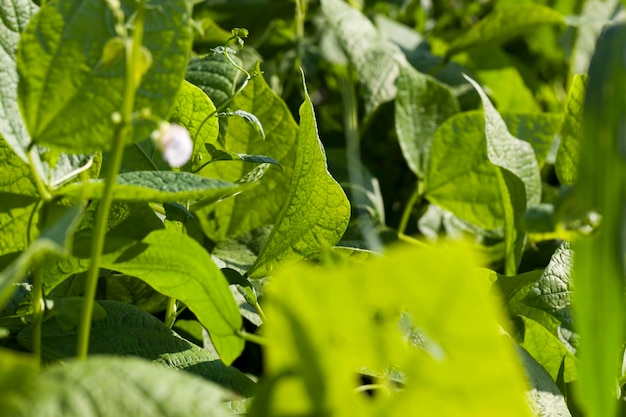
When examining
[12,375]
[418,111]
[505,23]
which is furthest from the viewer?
[505,23]

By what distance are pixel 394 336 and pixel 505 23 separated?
695 millimetres

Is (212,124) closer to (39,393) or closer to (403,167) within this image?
(39,393)

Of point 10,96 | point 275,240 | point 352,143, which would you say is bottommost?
point 352,143

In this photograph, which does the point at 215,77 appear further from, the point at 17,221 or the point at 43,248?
Result: the point at 43,248

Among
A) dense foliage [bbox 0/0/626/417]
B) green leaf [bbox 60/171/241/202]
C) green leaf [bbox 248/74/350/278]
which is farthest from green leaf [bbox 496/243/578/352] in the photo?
green leaf [bbox 60/171/241/202]

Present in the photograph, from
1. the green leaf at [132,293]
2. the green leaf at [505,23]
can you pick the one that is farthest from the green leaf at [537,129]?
the green leaf at [132,293]

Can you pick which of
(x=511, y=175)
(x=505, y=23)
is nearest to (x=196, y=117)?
(x=511, y=175)

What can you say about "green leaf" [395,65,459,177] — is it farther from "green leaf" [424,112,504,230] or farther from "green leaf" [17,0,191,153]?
"green leaf" [17,0,191,153]

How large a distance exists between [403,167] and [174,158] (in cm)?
66

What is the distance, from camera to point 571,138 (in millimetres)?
580

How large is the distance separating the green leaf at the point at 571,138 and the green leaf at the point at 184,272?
30 cm

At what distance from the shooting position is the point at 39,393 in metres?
0.26

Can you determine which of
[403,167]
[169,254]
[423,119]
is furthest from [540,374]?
[403,167]

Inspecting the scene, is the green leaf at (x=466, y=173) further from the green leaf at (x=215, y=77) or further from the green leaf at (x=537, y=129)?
the green leaf at (x=215, y=77)
